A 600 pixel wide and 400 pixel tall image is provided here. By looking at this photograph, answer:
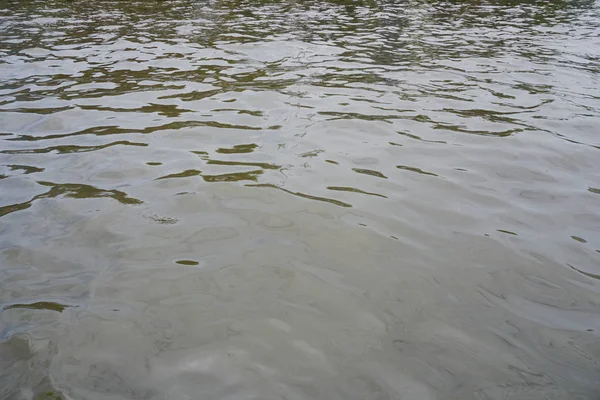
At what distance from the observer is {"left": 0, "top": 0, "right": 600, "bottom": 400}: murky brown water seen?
2.08 metres

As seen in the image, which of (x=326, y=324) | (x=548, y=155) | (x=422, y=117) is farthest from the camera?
(x=422, y=117)

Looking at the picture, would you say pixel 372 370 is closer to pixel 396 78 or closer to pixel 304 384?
pixel 304 384

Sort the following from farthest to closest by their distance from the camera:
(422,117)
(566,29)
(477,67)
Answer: (566,29), (477,67), (422,117)

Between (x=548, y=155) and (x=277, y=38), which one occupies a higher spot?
(x=277, y=38)

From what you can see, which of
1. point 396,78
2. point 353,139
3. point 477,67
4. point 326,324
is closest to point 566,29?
point 477,67

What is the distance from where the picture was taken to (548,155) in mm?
4328

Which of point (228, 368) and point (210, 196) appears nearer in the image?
point (228, 368)

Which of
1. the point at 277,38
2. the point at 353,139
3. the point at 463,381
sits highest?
the point at 277,38

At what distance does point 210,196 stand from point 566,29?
10996 mm

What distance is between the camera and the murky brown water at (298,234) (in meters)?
2.08

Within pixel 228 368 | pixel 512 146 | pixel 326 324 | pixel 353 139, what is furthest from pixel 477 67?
pixel 228 368

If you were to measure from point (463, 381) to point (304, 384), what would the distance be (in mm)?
700

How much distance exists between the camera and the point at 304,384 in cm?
199

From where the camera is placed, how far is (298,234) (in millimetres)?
3074
